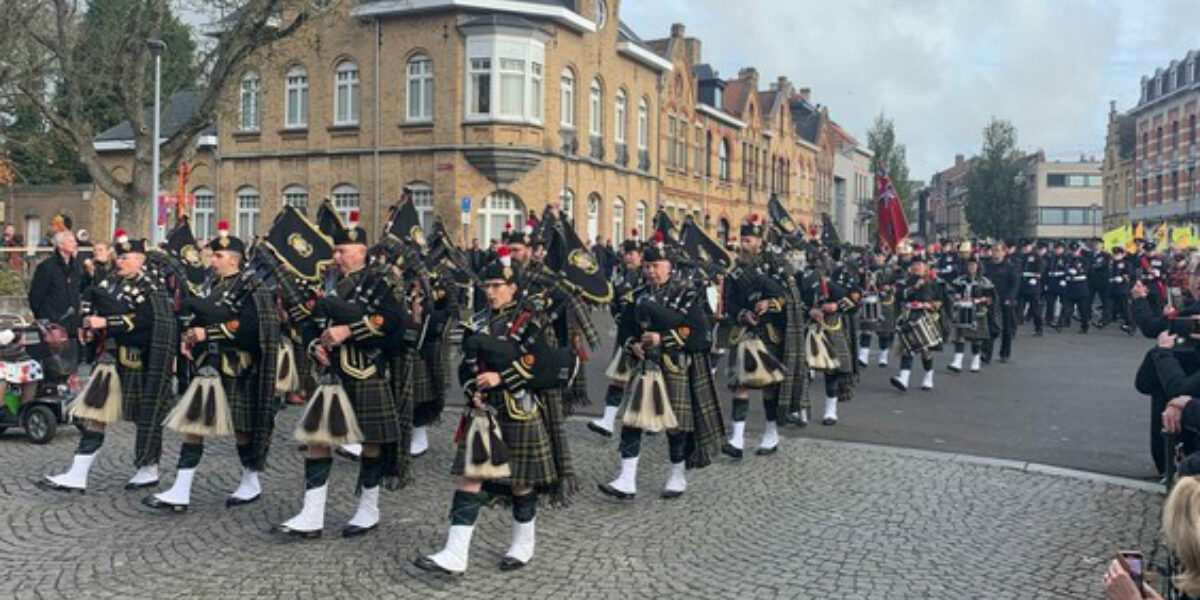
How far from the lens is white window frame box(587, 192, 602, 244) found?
36181mm

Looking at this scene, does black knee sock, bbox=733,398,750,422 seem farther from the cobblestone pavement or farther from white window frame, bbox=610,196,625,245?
white window frame, bbox=610,196,625,245

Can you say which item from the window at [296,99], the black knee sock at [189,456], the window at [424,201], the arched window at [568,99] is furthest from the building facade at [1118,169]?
the black knee sock at [189,456]

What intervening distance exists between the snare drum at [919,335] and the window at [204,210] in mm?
29203

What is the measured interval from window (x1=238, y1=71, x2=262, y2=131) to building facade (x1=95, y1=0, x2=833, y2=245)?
65 millimetres

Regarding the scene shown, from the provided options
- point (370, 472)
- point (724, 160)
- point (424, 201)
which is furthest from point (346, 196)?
point (370, 472)

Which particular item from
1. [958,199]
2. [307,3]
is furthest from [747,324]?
[958,199]

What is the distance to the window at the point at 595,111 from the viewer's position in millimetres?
36094

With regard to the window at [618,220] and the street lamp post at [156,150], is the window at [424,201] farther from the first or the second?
the street lamp post at [156,150]

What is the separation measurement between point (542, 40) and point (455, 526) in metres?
28.4

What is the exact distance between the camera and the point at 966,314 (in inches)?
629

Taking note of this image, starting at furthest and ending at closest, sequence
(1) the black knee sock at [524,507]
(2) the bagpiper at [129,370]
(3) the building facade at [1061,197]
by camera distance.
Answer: (3) the building facade at [1061,197] → (2) the bagpiper at [129,370] → (1) the black knee sock at [524,507]

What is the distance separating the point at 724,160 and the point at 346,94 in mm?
22492

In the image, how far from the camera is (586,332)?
7105 millimetres

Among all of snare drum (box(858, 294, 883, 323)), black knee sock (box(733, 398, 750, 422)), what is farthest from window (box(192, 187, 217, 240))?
black knee sock (box(733, 398, 750, 422))
